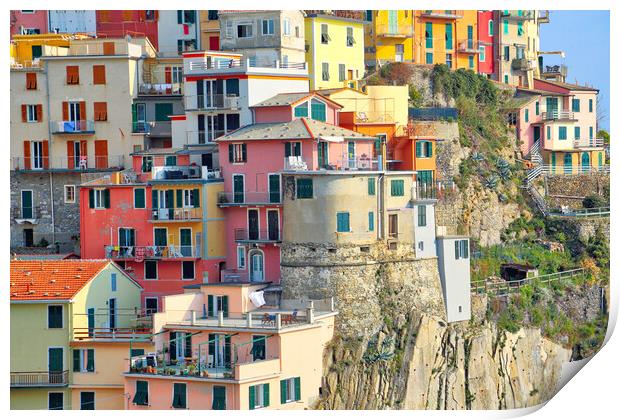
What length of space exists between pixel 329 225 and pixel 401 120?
946cm

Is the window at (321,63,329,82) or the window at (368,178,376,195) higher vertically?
the window at (321,63,329,82)

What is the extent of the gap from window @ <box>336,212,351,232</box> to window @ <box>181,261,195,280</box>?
19.6 feet

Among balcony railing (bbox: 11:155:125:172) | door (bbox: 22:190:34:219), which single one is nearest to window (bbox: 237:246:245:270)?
balcony railing (bbox: 11:155:125:172)

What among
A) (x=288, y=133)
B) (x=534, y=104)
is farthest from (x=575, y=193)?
(x=288, y=133)

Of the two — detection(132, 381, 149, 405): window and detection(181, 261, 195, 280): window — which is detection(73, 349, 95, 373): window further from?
detection(181, 261, 195, 280): window

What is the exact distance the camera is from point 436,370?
A: 2709 inches

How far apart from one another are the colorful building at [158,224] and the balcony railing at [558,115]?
56.8 feet

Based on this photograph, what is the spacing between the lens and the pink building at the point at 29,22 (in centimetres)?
8381

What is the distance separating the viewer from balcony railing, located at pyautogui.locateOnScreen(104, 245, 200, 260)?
234 ft

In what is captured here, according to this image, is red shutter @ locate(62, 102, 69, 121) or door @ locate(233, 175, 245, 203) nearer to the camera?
door @ locate(233, 175, 245, 203)

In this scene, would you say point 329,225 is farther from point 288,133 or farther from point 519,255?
point 519,255

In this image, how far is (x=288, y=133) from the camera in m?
70.2

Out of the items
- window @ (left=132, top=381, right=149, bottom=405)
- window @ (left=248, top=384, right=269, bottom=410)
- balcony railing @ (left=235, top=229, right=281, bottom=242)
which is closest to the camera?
window @ (left=248, top=384, right=269, bottom=410)

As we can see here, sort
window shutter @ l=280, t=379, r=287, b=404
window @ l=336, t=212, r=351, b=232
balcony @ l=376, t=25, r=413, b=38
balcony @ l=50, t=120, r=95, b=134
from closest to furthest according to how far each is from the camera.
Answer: window shutter @ l=280, t=379, r=287, b=404, window @ l=336, t=212, r=351, b=232, balcony @ l=50, t=120, r=95, b=134, balcony @ l=376, t=25, r=413, b=38
